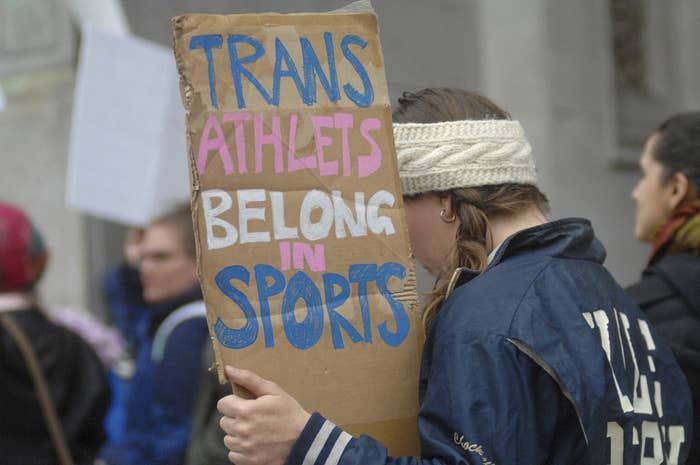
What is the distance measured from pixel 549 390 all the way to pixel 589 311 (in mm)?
206

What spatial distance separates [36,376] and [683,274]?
6.73ft

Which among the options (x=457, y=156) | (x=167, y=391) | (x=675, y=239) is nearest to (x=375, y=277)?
(x=457, y=156)

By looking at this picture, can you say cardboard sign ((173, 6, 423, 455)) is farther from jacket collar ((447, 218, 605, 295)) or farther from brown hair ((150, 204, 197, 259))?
brown hair ((150, 204, 197, 259))

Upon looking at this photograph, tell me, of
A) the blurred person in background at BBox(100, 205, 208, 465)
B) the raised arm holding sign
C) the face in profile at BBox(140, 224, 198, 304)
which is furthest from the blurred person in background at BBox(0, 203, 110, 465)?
the raised arm holding sign

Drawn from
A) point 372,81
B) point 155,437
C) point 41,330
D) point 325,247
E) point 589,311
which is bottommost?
point 155,437

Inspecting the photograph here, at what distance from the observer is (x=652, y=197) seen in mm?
3168

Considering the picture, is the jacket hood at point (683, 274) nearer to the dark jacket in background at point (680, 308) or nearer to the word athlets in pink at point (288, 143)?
the dark jacket in background at point (680, 308)

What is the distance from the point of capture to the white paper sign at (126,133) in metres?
3.94

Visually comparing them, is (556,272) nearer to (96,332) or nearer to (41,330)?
(41,330)

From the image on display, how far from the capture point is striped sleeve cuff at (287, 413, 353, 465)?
1735 millimetres

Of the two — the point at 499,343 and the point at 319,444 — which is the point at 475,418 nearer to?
the point at 499,343

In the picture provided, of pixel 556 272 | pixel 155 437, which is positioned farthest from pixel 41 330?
pixel 556 272

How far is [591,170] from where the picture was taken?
8.05 m

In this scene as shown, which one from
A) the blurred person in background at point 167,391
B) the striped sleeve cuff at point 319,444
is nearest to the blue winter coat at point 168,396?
the blurred person in background at point 167,391
